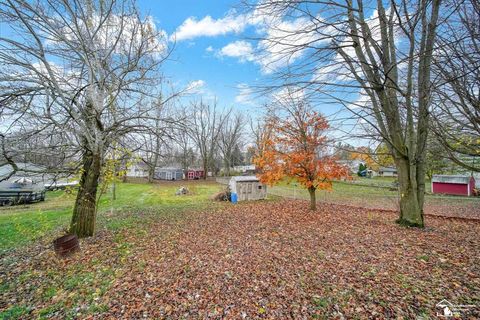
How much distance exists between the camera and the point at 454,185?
666 inches

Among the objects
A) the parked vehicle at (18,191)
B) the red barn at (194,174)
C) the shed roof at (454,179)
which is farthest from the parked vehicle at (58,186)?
the red barn at (194,174)

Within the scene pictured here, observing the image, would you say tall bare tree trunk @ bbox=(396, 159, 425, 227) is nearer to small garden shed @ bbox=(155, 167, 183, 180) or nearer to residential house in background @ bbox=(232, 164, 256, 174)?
residential house in background @ bbox=(232, 164, 256, 174)

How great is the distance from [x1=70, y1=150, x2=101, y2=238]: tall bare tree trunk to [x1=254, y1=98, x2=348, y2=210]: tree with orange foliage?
21.2ft

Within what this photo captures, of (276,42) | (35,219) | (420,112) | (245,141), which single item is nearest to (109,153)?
(276,42)

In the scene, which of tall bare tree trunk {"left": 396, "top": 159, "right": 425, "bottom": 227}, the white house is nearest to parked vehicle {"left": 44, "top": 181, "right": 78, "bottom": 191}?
the white house

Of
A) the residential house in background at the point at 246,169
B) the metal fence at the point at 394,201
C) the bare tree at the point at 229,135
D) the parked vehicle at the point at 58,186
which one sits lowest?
the metal fence at the point at 394,201

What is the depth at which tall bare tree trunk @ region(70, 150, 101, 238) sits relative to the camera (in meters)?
5.51

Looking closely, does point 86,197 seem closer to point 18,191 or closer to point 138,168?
point 18,191

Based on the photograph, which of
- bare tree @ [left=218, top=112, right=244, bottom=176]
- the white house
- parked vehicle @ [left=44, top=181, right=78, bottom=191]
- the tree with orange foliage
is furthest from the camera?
bare tree @ [left=218, top=112, right=244, bottom=176]

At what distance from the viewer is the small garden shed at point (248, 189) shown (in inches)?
521

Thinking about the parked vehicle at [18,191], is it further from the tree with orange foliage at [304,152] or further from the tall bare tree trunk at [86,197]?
the tree with orange foliage at [304,152]

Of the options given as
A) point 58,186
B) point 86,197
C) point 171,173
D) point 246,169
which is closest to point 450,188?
point 86,197

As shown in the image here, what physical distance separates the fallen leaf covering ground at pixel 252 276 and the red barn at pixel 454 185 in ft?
51.1

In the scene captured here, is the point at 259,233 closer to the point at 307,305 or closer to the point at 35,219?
the point at 307,305
